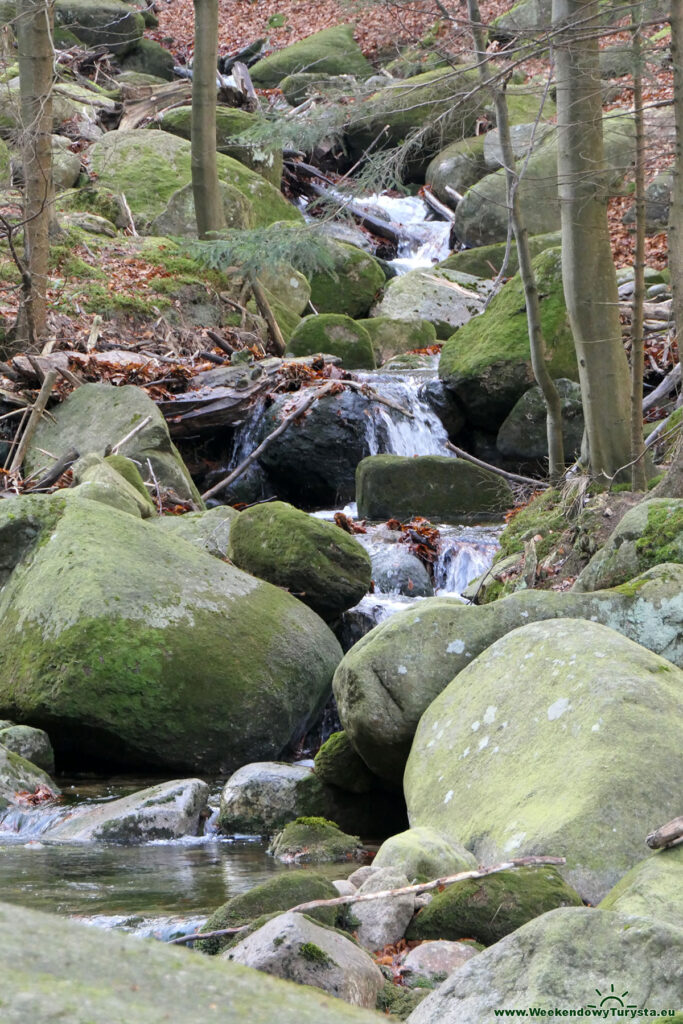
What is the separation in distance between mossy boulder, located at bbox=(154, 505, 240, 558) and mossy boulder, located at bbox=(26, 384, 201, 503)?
1578 mm

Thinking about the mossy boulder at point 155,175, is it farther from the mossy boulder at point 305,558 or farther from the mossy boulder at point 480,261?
the mossy boulder at point 305,558

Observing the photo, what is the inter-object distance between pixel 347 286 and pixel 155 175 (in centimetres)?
436

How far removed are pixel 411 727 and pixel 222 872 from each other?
4.16ft

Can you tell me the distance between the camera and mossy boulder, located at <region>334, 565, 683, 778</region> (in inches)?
226

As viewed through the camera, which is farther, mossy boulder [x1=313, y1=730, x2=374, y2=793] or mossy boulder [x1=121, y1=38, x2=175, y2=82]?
mossy boulder [x1=121, y1=38, x2=175, y2=82]

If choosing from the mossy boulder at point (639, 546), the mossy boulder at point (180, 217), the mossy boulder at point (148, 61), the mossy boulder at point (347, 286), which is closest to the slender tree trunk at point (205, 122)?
the mossy boulder at point (180, 217)

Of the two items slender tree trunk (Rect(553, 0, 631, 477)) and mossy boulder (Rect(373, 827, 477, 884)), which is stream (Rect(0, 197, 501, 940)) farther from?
slender tree trunk (Rect(553, 0, 631, 477))

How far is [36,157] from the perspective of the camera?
1252 cm

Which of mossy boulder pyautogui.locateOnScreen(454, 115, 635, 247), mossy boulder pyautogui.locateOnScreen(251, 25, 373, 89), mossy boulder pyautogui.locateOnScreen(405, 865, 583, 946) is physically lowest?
mossy boulder pyautogui.locateOnScreen(405, 865, 583, 946)

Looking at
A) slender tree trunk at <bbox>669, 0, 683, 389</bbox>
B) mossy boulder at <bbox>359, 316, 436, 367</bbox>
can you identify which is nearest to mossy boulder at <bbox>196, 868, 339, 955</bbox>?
slender tree trunk at <bbox>669, 0, 683, 389</bbox>

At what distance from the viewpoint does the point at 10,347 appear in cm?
1302

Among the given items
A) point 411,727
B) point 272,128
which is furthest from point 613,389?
point 411,727

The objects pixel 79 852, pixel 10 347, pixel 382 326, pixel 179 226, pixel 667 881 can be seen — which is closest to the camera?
pixel 667 881

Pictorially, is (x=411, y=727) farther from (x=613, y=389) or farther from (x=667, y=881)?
(x=613, y=389)
